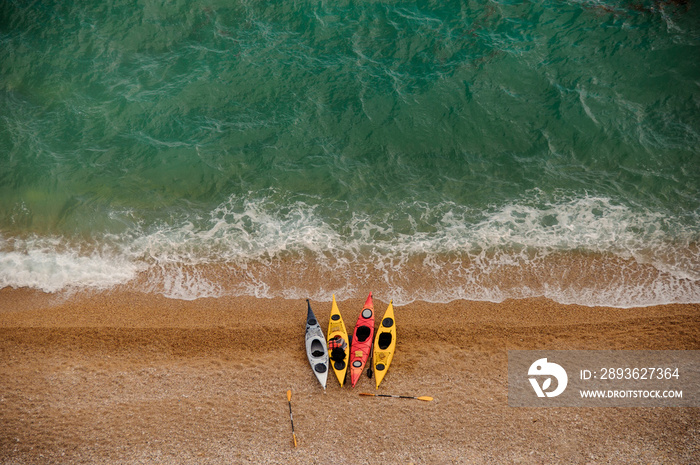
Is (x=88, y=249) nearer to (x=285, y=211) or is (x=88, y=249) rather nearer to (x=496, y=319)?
(x=285, y=211)

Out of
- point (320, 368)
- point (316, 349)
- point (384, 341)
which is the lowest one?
point (320, 368)

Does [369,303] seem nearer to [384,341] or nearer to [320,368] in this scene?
[384,341]

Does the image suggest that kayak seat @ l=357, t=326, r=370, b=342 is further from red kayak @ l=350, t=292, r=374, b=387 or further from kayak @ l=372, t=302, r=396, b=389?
kayak @ l=372, t=302, r=396, b=389

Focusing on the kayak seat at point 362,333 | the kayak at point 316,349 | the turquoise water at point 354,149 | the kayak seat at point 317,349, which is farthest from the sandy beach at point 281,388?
the turquoise water at point 354,149

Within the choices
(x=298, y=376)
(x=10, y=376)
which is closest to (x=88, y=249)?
(x=10, y=376)

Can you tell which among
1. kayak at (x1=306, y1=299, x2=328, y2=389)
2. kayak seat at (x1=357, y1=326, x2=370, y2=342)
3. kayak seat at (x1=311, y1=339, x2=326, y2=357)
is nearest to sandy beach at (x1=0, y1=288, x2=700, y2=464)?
kayak at (x1=306, y1=299, x2=328, y2=389)

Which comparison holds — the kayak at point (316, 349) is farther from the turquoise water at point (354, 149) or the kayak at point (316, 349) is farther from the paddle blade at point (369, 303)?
the paddle blade at point (369, 303)

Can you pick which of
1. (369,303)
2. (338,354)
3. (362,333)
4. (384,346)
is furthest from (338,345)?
(369,303)
